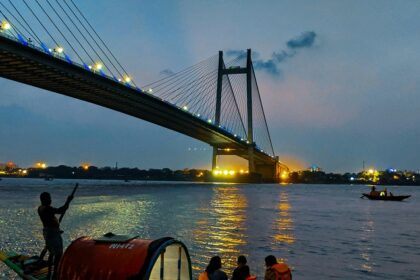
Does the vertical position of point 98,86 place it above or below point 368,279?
above

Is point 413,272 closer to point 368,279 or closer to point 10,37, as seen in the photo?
point 368,279

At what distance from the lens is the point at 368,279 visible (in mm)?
12328

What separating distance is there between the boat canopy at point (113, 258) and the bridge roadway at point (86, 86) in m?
33.4

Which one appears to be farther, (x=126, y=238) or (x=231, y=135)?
(x=231, y=135)

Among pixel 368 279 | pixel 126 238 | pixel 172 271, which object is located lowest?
pixel 368 279

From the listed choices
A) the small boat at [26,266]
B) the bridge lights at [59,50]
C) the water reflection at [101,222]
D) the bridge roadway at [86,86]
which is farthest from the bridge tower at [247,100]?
the small boat at [26,266]

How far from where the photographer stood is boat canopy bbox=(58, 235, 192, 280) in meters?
7.00

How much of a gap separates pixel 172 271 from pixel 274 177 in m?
121

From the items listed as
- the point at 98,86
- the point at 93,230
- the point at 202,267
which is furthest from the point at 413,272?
the point at 98,86

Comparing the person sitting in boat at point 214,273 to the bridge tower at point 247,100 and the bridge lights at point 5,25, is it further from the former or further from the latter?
the bridge tower at point 247,100

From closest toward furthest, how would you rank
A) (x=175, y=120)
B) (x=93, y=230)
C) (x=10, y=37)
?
(x=93, y=230)
(x=10, y=37)
(x=175, y=120)

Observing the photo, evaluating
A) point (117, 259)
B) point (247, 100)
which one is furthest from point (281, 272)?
point (247, 100)

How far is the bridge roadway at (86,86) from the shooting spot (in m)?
40.3

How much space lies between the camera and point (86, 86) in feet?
165
